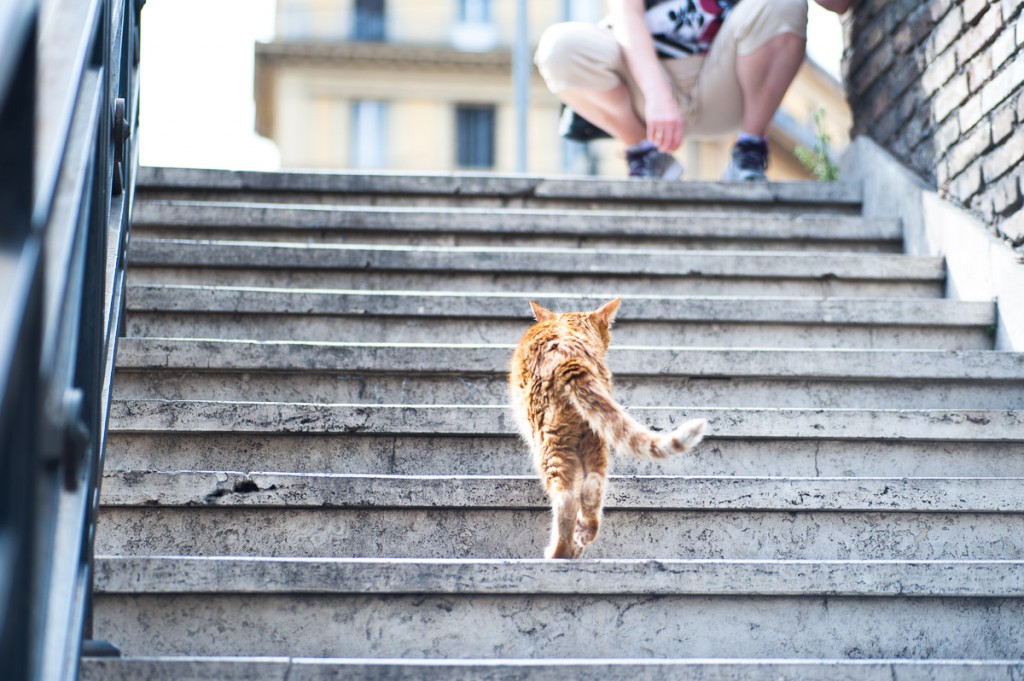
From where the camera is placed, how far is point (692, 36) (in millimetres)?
5449

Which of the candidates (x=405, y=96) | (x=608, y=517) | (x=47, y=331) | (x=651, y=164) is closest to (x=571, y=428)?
(x=608, y=517)

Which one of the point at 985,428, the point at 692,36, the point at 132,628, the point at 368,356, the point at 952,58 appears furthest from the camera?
the point at 692,36

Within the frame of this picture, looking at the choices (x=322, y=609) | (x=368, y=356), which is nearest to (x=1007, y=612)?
(x=322, y=609)

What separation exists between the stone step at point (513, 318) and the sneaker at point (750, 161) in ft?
4.52

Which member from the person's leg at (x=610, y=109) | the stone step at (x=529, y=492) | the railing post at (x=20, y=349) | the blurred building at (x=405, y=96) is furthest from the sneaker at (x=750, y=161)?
the blurred building at (x=405, y=96)

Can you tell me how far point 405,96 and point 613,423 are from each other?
21641 millimetres

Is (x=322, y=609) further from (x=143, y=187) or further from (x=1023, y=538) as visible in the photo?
(x=143, y=187)

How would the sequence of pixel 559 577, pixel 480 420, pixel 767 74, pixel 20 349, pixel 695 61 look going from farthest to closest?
pixel 695 61 < pixel 767 74 < pixel 480 420 < pixel 559 577 < pixel 20 349

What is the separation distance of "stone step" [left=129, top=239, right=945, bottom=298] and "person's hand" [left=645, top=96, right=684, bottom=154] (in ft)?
1.95

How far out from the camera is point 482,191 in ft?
17.5

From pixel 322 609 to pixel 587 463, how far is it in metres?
0.73

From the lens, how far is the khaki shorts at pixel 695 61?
528cm

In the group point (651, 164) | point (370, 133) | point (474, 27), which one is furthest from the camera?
point (474, 27)

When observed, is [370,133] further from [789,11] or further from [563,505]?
[563,505]
